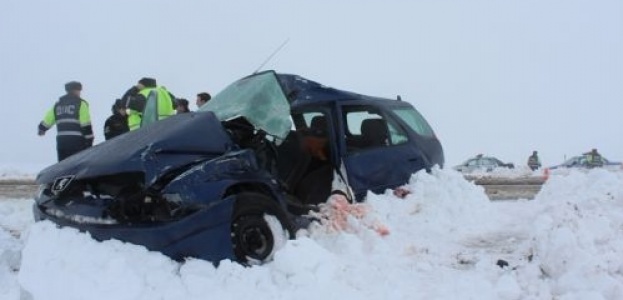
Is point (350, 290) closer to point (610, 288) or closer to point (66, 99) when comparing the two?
point (610, 288)

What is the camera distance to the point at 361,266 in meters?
4.80

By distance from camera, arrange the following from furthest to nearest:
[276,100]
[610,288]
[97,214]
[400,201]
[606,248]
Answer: [400,201] < [276,100] < [606,248] < [97,214] < [610,288]

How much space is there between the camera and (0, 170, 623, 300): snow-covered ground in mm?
4012

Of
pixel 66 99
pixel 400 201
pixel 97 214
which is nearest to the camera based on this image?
pixel 97 214

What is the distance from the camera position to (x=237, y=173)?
4902 millimetres

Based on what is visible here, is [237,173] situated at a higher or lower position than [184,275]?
higher

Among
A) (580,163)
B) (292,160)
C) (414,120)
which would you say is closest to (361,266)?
(292,160)

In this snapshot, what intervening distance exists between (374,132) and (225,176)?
252 cm

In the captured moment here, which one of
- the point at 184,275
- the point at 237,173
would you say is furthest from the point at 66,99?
the point at 184,275

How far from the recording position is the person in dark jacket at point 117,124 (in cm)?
924

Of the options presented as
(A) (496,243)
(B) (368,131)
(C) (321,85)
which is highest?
(C) (321,85)

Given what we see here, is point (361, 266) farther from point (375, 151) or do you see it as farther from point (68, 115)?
point (68, 115)

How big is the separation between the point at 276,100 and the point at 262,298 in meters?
2.21

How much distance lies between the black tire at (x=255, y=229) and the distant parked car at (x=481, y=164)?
76.3 ft
